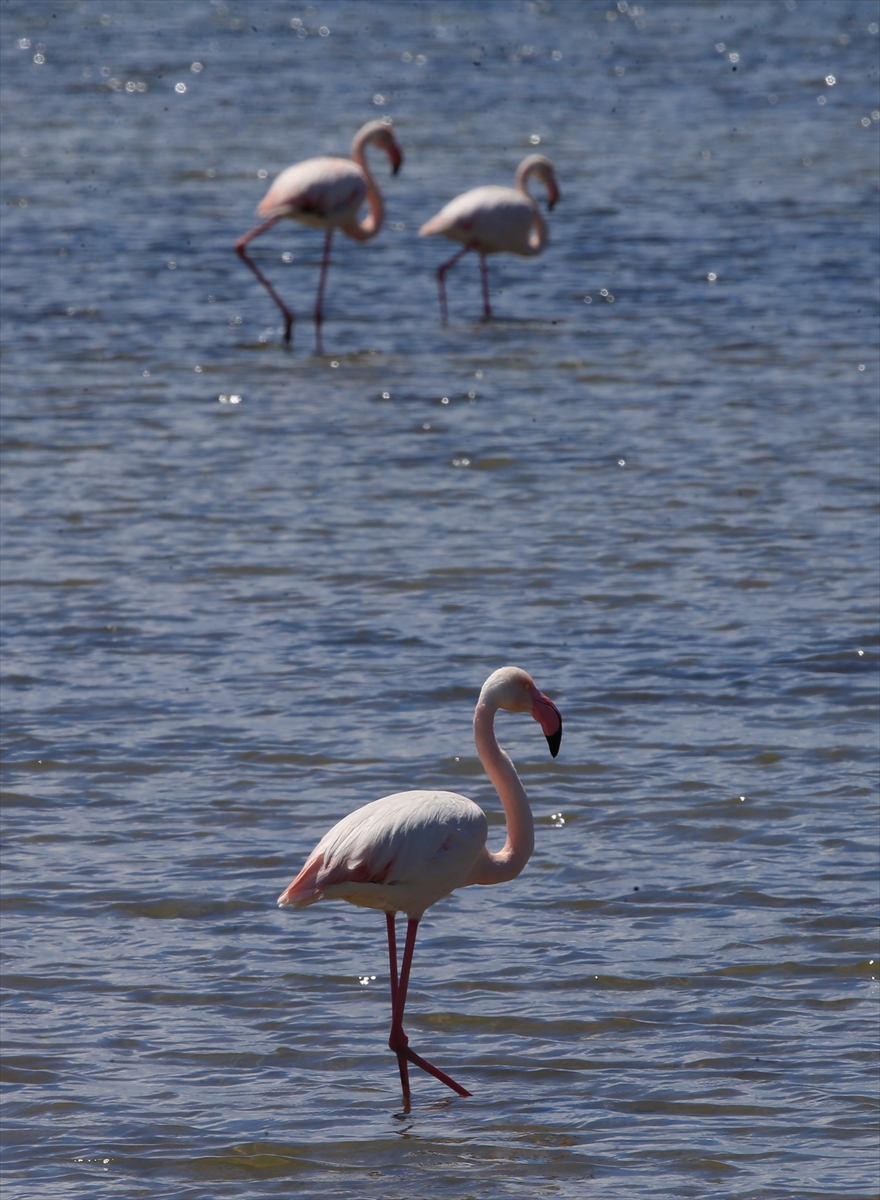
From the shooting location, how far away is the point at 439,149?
26.7 meters

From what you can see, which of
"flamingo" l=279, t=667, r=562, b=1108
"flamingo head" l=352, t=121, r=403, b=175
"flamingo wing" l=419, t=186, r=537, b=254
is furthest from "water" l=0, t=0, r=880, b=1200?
"flamingo head" l=352, t=121, r=403, b=175

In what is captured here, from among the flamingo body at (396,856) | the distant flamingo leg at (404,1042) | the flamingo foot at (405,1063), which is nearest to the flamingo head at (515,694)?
the flamingo body at (396,856)

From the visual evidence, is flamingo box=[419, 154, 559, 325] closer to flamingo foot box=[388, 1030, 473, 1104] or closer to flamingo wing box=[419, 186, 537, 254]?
flamingo wing box=[419, 186, 537, 254]

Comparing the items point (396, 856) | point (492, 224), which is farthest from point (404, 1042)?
point (492, 224)

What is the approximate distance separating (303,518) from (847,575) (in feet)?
10.4

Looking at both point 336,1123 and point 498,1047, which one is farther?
point 498,1047

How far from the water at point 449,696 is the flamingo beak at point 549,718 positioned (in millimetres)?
917

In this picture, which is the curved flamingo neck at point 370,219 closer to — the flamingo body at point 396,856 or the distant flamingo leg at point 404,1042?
the flamingo body at point 396,856

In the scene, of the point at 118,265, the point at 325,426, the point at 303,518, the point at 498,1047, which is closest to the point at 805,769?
the point at 498,1047

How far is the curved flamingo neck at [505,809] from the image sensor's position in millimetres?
5855

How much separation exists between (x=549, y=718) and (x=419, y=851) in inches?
22.5

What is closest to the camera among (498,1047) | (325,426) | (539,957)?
(498,1047)

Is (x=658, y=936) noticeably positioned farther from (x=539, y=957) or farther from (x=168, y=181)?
(x=168, y=181)

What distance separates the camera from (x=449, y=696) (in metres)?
8.63
